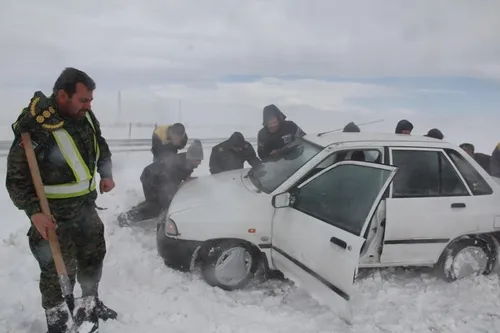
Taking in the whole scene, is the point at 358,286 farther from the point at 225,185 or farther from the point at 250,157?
the point at 250,157

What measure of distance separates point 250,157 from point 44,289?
398 cm

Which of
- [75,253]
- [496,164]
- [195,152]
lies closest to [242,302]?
[75,253]

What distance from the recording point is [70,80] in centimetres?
301

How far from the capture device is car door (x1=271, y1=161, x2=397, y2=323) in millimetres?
3610

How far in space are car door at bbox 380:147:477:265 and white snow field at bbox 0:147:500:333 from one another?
427 millimetres

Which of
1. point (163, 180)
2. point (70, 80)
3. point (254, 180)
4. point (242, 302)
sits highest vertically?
point (70, 80)

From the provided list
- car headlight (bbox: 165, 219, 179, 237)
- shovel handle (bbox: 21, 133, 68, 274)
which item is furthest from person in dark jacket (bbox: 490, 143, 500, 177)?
shovel handle (bbox: 21, 133, 68, 274)

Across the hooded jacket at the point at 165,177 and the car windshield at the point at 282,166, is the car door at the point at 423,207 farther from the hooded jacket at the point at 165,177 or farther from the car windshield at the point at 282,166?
the hooded jacket at the point at 165,177

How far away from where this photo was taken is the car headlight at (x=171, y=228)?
4.44 meters

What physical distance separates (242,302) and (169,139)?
322 centimetres

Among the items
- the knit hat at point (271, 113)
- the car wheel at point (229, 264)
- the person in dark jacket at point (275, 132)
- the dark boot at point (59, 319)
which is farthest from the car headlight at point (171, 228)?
the knit hat at point (271, 113)

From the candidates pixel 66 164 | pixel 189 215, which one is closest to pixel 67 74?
pixel 66 164

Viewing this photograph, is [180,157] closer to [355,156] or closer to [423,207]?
[355,156]

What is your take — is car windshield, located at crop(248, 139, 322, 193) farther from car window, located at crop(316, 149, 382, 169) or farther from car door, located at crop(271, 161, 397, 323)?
car door, located at crop(271, 161, 397, 323)
